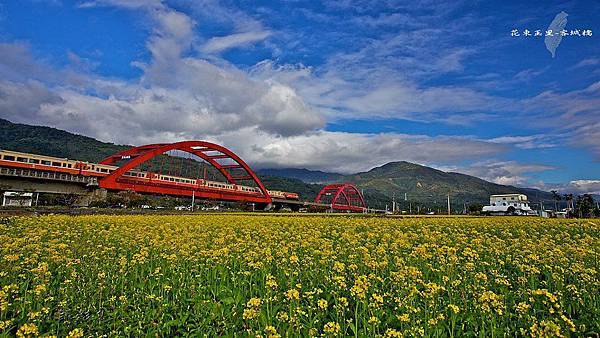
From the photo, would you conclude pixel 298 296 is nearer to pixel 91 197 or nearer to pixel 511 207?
pixel 91 197

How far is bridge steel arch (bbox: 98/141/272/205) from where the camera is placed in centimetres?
5384

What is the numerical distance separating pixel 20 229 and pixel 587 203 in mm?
104713

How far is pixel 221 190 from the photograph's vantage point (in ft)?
227

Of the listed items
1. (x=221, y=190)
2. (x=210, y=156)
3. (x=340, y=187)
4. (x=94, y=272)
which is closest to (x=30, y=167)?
(x=221, y=190)

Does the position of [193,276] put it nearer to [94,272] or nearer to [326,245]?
[94,272]

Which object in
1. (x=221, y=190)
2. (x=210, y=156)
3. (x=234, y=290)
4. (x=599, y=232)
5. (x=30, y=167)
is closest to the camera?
(x=234, y=290)

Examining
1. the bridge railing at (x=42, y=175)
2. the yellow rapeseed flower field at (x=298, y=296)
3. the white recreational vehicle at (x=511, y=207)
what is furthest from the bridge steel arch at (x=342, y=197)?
the yellow rapeseed flower field at (x=298, y=296)

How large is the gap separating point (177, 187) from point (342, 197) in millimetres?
91159

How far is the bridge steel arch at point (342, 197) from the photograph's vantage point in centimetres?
12812

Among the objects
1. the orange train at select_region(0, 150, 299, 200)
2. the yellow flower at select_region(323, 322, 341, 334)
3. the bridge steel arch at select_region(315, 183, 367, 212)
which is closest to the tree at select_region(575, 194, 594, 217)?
the bridge steel arch at select_region(315, 183, 367, 212)

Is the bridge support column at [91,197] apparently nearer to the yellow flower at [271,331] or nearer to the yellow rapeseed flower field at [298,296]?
Result: the yellow rapeseed flower field at [298,296]

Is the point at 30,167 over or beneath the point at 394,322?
over

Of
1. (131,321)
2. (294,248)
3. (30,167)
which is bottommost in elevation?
(131,321)

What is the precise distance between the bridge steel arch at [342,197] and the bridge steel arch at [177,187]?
4068 centimetres
